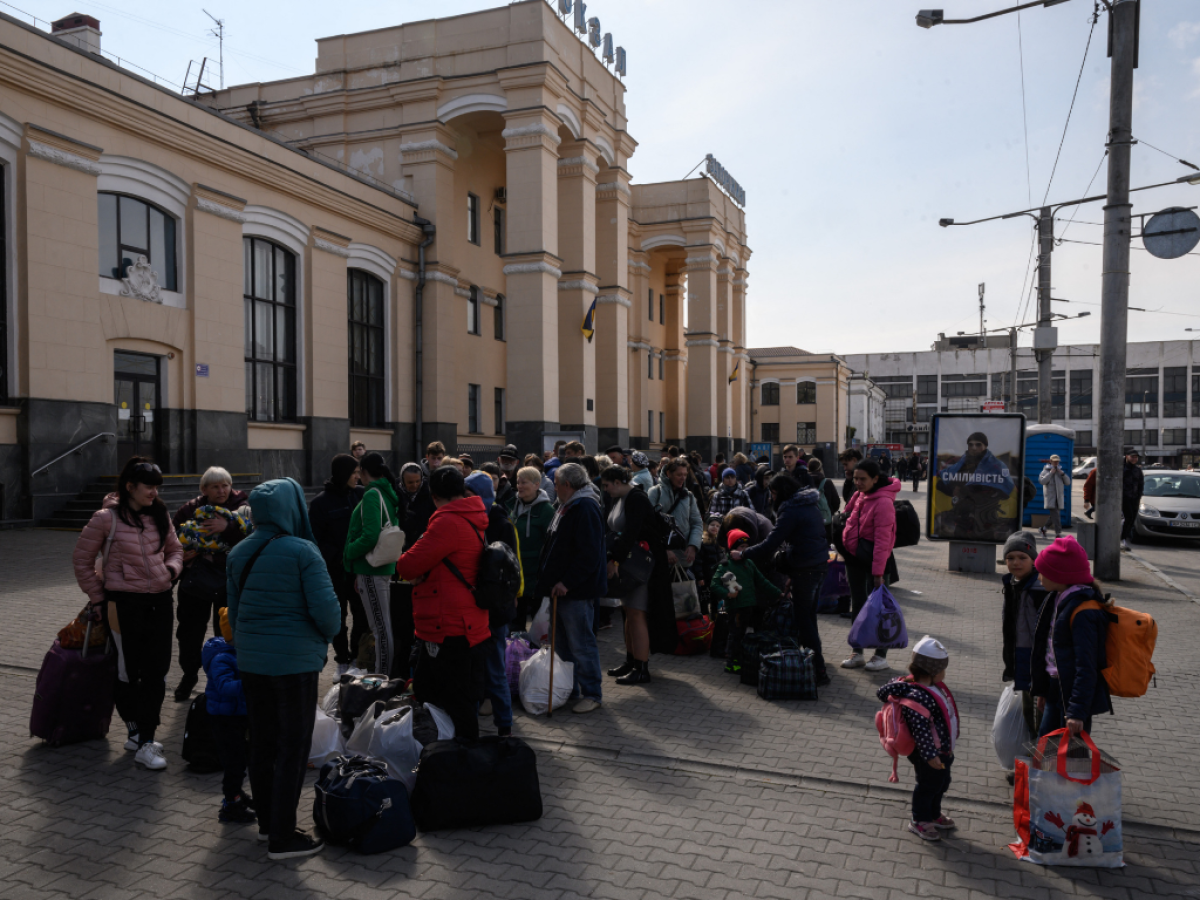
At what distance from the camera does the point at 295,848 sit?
13.4 ft

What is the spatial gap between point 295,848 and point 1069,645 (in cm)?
401

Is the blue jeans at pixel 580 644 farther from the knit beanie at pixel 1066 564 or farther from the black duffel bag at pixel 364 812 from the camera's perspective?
the knit beanie at pixel 1066 564

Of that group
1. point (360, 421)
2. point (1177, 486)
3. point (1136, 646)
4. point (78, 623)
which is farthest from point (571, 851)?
point (360, 421)

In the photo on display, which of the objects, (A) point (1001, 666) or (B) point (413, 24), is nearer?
(A) point (1001, 666)

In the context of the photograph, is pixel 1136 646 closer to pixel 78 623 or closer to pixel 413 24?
pixel 78 623

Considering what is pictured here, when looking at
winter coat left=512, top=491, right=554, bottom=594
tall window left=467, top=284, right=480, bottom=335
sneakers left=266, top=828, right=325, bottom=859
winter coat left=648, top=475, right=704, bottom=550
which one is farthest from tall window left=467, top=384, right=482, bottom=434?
sneakers left=266, top=828, right=325, bottom=859

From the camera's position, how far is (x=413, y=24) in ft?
92.3

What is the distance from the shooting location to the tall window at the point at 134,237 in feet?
56.3

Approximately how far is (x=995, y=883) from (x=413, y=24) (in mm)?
30402

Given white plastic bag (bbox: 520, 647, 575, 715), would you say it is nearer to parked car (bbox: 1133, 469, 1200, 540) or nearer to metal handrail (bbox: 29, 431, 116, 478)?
metal handrail (bbox: 29, 431, 116, 478)

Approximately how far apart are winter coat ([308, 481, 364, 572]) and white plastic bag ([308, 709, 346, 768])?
206 centimetres

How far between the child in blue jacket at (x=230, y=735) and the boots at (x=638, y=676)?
333 cm

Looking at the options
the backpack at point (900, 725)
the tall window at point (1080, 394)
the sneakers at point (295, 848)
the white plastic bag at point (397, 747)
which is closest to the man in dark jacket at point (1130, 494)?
the backpack at point (900, 725)

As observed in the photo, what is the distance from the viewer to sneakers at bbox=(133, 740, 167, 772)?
198 inches
